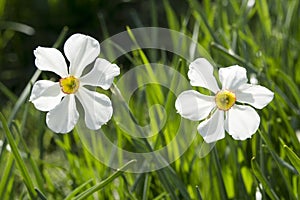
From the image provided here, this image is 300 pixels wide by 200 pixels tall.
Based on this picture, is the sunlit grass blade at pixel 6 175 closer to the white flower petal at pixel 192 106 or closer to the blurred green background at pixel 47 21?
the white flower petal at pixel 192 106

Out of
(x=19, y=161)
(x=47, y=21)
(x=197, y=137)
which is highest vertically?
(x=47, y=21)

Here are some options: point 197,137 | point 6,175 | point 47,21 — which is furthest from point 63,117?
point 47,21

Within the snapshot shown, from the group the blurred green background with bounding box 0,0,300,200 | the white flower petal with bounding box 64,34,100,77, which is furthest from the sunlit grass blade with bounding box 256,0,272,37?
the white flower petal with bounding box 64,34,100,77

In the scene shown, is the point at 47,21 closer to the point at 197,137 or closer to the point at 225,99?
the point at 197,137

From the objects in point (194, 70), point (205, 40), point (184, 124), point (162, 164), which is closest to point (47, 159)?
point (205, 40)

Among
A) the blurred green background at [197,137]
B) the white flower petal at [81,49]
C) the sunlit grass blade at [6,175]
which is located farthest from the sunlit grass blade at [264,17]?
the white flower petal at [81,49]

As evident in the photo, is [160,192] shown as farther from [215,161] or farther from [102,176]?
[215,161]
